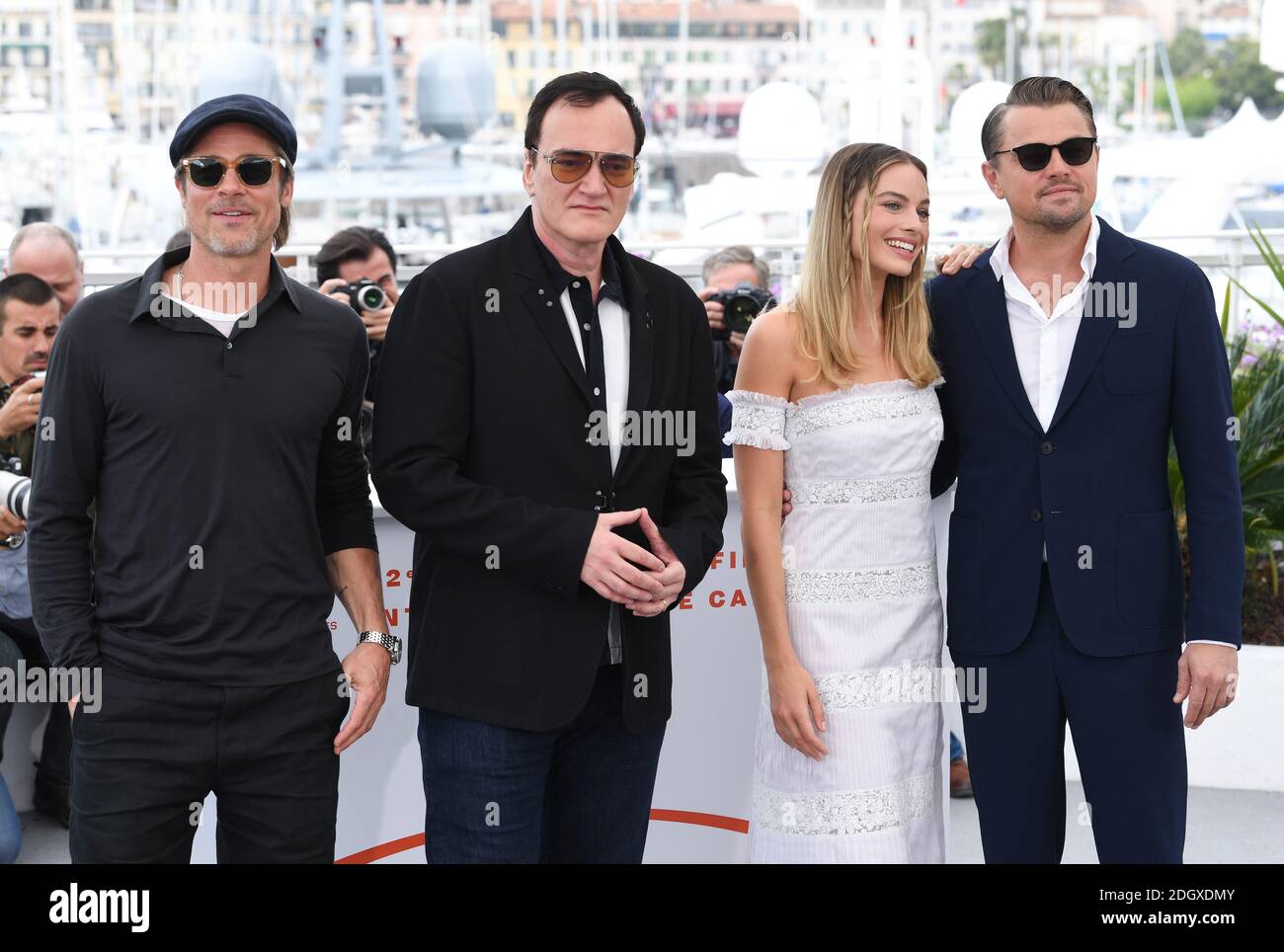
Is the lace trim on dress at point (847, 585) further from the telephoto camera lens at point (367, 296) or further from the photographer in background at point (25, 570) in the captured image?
the photographer in background at point (25, 570)

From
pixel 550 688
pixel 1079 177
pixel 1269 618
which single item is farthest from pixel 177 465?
pixel 1269 618

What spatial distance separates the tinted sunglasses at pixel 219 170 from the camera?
242cm

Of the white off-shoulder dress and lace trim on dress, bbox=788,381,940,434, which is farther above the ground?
lace trim on dress, bbox=788,381,940,434

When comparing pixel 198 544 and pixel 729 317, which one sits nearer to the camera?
pixel 198 544

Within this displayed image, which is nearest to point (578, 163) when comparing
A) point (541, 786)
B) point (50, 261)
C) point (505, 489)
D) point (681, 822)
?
point (505, 489)

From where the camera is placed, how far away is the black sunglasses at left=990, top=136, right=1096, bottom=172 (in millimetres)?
2805

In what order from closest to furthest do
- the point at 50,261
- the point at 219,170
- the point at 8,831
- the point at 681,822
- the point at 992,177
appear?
1. the point at 219,170
2. the point at 992,177
3. the point at 681,822
4. the point at 8,831
5. the point at 50,261

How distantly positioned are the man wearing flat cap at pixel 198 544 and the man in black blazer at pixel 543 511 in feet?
0.59

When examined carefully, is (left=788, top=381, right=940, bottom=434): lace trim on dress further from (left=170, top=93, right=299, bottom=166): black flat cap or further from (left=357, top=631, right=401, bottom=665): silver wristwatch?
(left=170, top=93, right=299, bottom=166): black flat cap

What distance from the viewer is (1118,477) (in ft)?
A: 9.00

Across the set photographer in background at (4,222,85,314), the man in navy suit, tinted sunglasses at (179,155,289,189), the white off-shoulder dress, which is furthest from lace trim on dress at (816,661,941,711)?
photographer in background at (4,222,85,314)

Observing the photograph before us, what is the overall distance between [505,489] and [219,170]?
72 centimetres

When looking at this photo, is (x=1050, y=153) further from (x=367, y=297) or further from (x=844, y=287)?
(x=367, y=297)

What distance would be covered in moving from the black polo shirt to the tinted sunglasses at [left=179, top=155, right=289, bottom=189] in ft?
0.59
